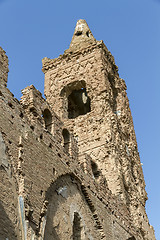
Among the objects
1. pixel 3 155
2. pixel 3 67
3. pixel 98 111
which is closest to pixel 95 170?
pixel 98 111

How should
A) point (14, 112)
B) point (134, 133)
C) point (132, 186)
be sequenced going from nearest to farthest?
point (14, 112) → point (132, 186) → point (134, 133)

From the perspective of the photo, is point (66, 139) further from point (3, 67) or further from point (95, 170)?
point (3, 67)

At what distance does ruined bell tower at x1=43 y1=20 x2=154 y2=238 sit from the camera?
42.3 ft

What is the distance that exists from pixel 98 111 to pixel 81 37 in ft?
15.5

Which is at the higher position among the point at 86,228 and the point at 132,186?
the point at 132,186

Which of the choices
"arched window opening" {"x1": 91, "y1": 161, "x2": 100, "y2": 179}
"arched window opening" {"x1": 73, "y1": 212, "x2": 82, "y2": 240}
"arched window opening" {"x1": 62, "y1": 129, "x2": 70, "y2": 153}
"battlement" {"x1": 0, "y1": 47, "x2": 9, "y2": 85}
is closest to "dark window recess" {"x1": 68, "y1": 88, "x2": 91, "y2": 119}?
"arched window opening" {"x1": 91, "y1": 161, "x2": 100, "y2": 179}

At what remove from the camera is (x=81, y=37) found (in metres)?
17.5

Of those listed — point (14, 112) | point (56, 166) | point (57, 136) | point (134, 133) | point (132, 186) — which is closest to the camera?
point (14, 112)

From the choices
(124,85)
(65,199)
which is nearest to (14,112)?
(65,199)

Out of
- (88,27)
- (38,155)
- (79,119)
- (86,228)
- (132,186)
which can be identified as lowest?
(86,228)

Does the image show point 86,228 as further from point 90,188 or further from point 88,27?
point 88,27

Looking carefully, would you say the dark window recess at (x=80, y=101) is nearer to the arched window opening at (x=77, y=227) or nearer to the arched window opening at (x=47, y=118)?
the arched window opening at (x=47, y=118)

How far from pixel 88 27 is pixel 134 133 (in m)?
5.54

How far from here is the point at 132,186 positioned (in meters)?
13.4
